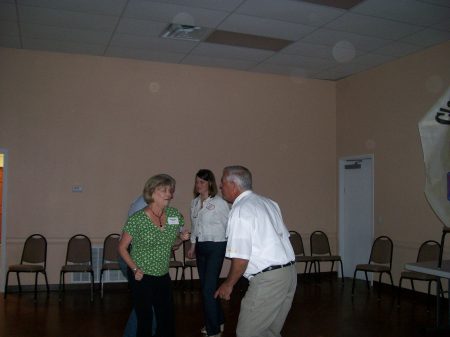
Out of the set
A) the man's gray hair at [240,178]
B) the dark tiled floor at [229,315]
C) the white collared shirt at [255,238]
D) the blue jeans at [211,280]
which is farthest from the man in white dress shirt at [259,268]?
the dark tiled floor at [229,315]

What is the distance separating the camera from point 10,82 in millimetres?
6406

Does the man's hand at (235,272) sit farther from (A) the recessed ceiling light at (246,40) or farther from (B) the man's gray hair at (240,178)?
(A) the recessed ceiling light at (246,40)

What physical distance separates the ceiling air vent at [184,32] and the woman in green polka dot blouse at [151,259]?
10.1ft

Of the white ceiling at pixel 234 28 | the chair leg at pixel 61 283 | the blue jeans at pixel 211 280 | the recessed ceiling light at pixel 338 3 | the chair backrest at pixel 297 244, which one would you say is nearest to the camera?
the blue jeans at pixel 211 280

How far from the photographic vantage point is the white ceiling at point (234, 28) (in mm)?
4938

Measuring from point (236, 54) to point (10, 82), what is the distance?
10.7ft

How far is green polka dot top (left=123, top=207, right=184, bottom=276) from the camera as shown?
2.99m

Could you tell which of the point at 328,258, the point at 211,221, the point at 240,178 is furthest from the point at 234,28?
the point at 328,258

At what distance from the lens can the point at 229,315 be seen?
5.28 metres

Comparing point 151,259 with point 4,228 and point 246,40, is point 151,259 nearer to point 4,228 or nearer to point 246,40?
point 246,40

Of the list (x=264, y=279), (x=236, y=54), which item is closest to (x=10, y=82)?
(x=236, y=54)

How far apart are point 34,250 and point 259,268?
4.61 m

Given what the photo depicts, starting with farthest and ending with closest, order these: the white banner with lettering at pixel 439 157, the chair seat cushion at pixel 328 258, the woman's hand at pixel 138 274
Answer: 1. the chair seat cushion at pixel 328 258
2. the white banner with lettering at pixel 439 157
3. the woman's hand at pixel 138 274

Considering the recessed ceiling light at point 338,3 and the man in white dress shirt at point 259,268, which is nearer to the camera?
the man in white dress shirt at point 259,268
